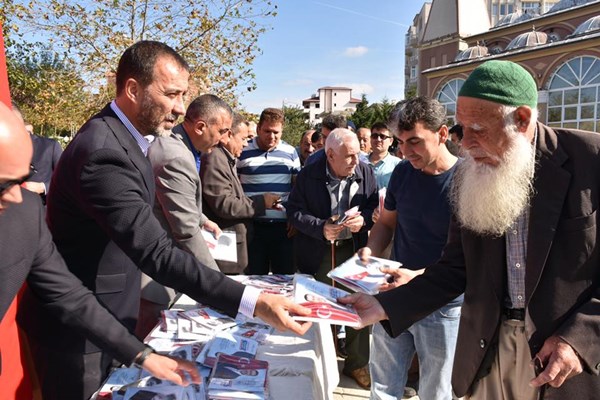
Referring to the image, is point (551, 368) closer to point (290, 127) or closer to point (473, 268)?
point (473, 268)

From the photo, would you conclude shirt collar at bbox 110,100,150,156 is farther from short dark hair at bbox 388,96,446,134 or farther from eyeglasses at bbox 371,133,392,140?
eyeglasses at bbox 371,133,392,140

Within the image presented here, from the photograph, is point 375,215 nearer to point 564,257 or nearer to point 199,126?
point 199,126

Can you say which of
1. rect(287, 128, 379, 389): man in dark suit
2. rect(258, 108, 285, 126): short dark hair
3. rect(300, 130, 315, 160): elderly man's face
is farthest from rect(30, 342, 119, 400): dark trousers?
rect(300, 130, 315, 160): elderly man's face

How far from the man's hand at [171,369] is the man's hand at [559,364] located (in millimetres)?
1205

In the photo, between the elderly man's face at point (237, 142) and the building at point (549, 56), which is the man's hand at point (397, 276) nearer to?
the elderly man's face at point (237, 142)

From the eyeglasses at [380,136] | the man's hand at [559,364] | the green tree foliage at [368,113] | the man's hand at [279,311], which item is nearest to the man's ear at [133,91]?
the man's hand at [279,311]

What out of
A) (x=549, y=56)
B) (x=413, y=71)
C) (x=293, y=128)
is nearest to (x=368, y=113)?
(x=293, y=128)

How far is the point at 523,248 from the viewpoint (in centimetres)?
175

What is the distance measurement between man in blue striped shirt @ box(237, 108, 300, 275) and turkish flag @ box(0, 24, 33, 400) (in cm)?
249

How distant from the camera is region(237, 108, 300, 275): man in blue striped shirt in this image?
4.54 m

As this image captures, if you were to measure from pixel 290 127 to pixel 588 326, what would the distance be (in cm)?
4083

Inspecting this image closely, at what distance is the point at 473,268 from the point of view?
188 centimetres

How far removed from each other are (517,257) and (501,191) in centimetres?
26

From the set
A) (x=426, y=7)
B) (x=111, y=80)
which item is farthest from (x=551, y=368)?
(x=426, y=7)
